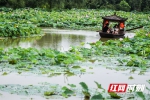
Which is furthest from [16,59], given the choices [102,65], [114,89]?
[114,89]

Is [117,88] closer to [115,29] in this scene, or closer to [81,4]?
[115,29]

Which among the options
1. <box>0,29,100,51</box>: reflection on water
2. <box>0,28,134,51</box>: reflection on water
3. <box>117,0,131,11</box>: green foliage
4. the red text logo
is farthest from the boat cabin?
<box>117,0,131,11</box>: green foliage

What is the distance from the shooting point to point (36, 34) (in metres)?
17.8

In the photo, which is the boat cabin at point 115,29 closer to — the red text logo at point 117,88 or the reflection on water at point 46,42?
the reflection on water at point 46,42

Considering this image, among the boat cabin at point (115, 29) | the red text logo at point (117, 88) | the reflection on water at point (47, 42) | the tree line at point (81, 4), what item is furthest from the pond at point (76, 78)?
the tree line at point (81, 4)

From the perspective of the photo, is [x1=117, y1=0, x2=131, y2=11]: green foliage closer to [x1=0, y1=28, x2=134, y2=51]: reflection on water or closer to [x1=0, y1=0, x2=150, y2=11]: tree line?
[x1=0, y1=0, x2=150, y2=11]: tree line

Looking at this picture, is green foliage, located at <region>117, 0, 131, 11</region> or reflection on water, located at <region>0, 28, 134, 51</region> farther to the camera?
green foliage, located at <region>117, 0, 131, 11</region>

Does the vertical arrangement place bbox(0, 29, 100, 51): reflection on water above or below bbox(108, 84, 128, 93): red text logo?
below

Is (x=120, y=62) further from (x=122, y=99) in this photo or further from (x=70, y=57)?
(x=122, y=99)

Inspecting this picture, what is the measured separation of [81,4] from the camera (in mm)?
43656

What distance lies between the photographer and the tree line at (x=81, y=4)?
36.8m

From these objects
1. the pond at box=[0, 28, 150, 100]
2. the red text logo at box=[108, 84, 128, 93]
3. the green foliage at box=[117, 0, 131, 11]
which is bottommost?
the green foliage at box=[117, 0, 131, 11]

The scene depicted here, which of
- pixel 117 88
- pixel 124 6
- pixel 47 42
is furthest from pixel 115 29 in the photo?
pixel 124 6

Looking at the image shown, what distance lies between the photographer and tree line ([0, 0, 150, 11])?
36.8 metres
